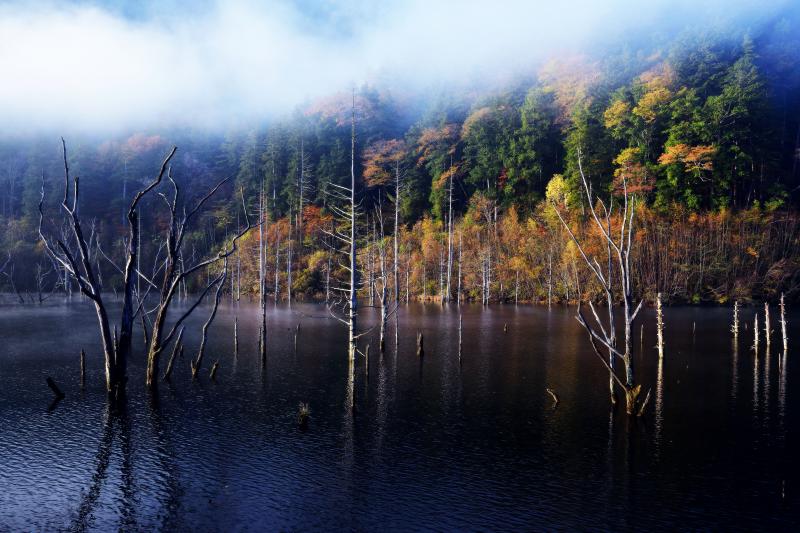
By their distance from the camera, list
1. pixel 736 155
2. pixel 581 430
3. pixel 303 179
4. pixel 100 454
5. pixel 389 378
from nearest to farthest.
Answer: pixel 100 454
pixel 581 430
pixel 389 378
pixel 736 155
pixel 303 179

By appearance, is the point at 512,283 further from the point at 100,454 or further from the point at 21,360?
the point at 100,454

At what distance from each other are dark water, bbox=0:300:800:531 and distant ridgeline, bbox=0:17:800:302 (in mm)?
27499

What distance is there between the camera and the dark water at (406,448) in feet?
39.3

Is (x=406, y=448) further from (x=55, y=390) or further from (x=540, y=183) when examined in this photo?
(x=540, y=183)

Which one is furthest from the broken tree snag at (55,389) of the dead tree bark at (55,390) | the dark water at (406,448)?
the dark water at (406,448)

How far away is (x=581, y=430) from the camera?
17.4m

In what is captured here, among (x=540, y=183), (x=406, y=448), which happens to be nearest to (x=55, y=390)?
(x=406, y=448)

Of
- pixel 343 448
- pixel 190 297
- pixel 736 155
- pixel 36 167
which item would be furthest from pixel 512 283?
pixel 36 167

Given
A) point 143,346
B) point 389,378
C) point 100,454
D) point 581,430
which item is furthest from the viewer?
point 143,346

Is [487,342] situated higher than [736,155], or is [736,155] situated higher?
[736,155]

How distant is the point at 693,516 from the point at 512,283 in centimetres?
5845

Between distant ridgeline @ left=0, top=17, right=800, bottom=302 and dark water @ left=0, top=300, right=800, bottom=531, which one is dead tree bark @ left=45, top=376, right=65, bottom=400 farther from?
distant ridgeline @ left=0, top=17, right=800, bottom=302

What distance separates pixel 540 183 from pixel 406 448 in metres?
66.4

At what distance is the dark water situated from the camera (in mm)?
11984
